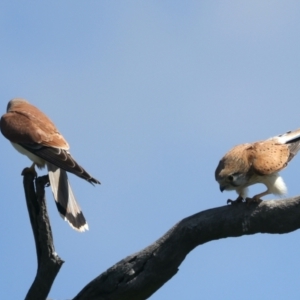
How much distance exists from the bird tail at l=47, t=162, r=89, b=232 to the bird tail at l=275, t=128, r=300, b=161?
1430mm

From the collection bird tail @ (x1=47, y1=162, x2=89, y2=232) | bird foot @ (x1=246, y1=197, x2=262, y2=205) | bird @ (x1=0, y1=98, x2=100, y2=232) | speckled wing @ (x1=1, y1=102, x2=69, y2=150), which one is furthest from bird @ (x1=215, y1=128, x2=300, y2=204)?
speckled wing @ (x1=1, y1=102, x2=69, y2=150)

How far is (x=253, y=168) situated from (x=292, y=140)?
0.51 meters

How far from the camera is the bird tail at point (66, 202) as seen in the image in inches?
160

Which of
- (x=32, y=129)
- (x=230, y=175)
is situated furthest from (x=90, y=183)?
(x=32, y=129)

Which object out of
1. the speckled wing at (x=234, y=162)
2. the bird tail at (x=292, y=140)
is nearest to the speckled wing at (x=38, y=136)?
the speckled wing at (x=234, y=162)

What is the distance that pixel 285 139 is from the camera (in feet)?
13.3

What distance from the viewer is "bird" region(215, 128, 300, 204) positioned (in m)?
3.71

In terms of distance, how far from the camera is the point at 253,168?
12.3 feet

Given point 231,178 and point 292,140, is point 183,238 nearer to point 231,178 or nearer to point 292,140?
point 231,178

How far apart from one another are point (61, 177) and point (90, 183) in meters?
0.57

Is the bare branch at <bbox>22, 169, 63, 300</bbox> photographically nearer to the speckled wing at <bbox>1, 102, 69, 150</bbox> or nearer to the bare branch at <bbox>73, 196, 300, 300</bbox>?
the bare branch at <bbox>73, 196, 300, 300</bbox>

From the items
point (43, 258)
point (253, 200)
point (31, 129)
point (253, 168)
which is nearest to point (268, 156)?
point (253, 168)

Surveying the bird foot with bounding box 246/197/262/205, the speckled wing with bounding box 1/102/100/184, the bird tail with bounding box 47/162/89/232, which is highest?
the speckled wing with bounding box 1/102/100/184

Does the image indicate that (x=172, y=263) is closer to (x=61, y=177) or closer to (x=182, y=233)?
(x=182, y=233)
